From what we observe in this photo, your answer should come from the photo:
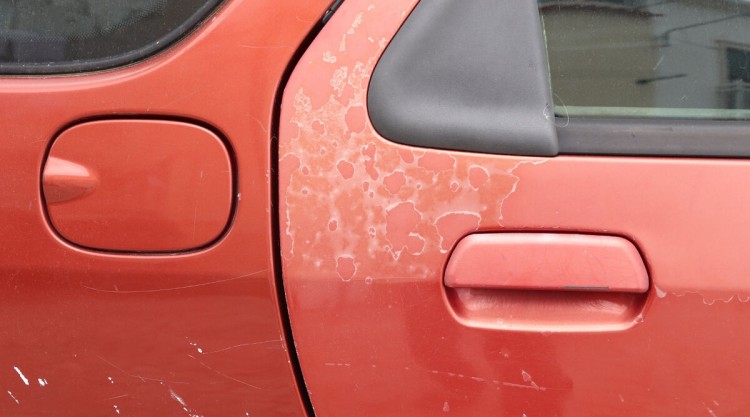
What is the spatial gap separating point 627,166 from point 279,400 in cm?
64

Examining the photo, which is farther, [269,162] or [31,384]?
[31,384]

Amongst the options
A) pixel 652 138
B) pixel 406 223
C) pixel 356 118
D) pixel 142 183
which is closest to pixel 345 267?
pixel 406 223

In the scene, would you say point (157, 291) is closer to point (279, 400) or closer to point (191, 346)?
point (191, 346)

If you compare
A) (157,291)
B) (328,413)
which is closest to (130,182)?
(157,291)

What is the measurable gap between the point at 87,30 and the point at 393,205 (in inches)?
21.7

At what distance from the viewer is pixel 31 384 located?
1.17 meters

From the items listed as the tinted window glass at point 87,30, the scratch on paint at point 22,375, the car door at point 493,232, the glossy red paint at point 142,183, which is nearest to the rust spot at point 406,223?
the car door at point 493,232

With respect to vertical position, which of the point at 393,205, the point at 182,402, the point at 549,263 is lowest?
the point at 182,402

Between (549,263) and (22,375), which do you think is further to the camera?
(22,375)

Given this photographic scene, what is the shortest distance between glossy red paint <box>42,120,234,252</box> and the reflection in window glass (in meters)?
0.54

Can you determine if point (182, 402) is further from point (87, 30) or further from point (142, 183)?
point (87, 30)

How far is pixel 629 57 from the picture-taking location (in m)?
1.13

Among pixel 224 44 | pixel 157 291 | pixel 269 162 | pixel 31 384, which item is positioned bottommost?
pixel 31 384

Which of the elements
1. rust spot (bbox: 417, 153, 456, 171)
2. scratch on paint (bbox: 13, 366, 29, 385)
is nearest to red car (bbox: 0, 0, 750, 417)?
rust spot (bbox: 417, 153, 456, 171)
